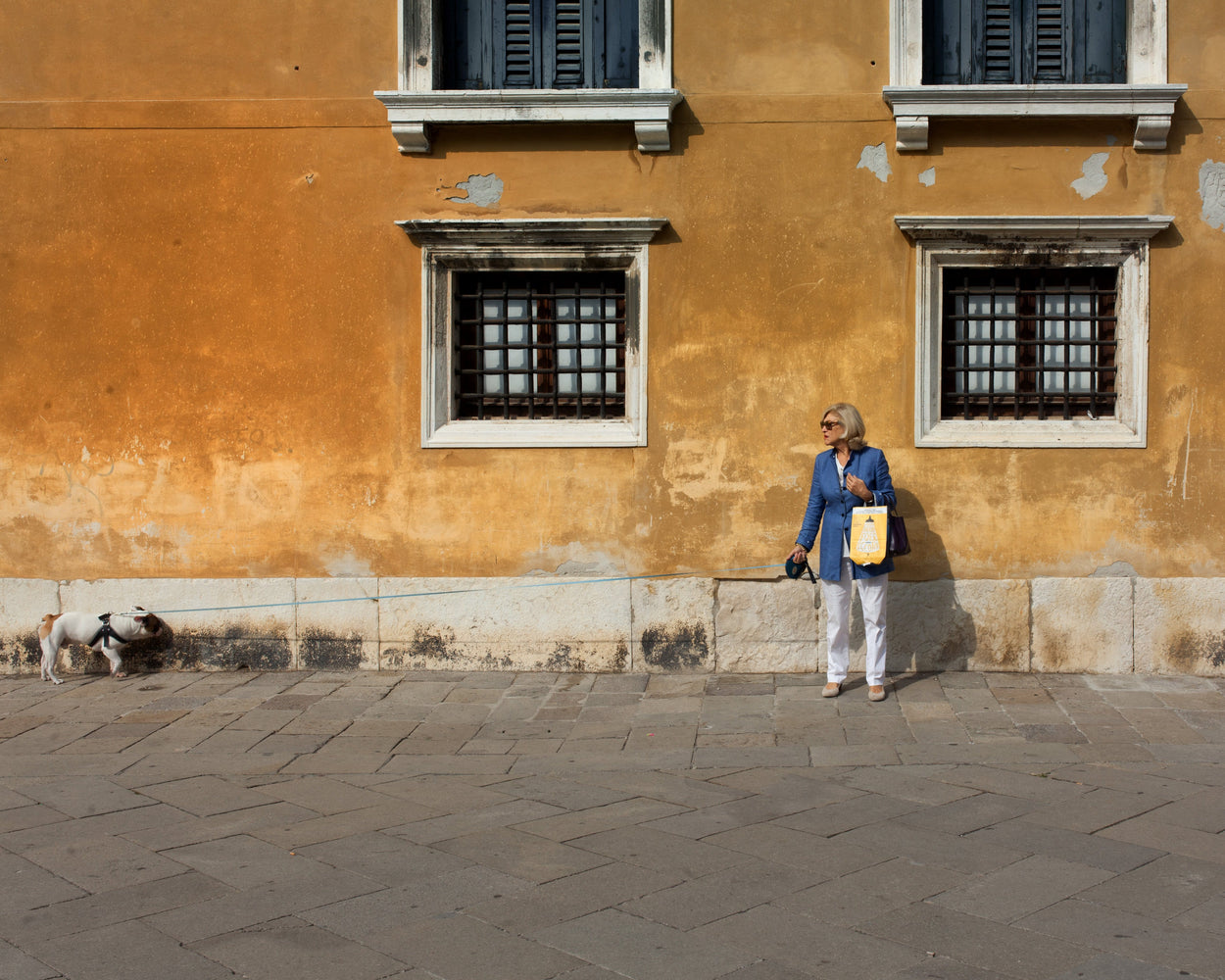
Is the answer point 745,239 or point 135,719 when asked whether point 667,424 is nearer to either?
point 745,239

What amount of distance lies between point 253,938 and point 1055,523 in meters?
5.89

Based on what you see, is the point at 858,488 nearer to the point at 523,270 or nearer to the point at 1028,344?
the point at 1028,344

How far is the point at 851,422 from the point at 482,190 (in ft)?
9.93

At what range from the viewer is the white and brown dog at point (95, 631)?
768 centimetres

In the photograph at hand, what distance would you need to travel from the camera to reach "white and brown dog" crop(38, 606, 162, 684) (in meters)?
7.68

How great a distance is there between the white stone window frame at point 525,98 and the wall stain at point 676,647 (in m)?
3.29

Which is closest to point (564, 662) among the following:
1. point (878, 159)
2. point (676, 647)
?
point (676, 647)

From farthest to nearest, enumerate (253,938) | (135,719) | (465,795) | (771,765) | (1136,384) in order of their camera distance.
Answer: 1. (1136,384)
2. (135,719)
3. (771,765)
4. (465,795)
5. (253,938)

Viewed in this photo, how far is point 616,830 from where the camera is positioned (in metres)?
4.62

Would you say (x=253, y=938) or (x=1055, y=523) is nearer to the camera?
(x=253, y=938)

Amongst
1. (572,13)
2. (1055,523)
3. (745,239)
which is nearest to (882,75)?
(745,239)

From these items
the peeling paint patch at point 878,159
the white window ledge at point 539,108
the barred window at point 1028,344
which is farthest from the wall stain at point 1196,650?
the white window ledge at point 539,108

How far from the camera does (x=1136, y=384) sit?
7562 millimetres

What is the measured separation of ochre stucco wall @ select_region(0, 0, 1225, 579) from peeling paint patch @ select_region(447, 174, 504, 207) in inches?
2.4
